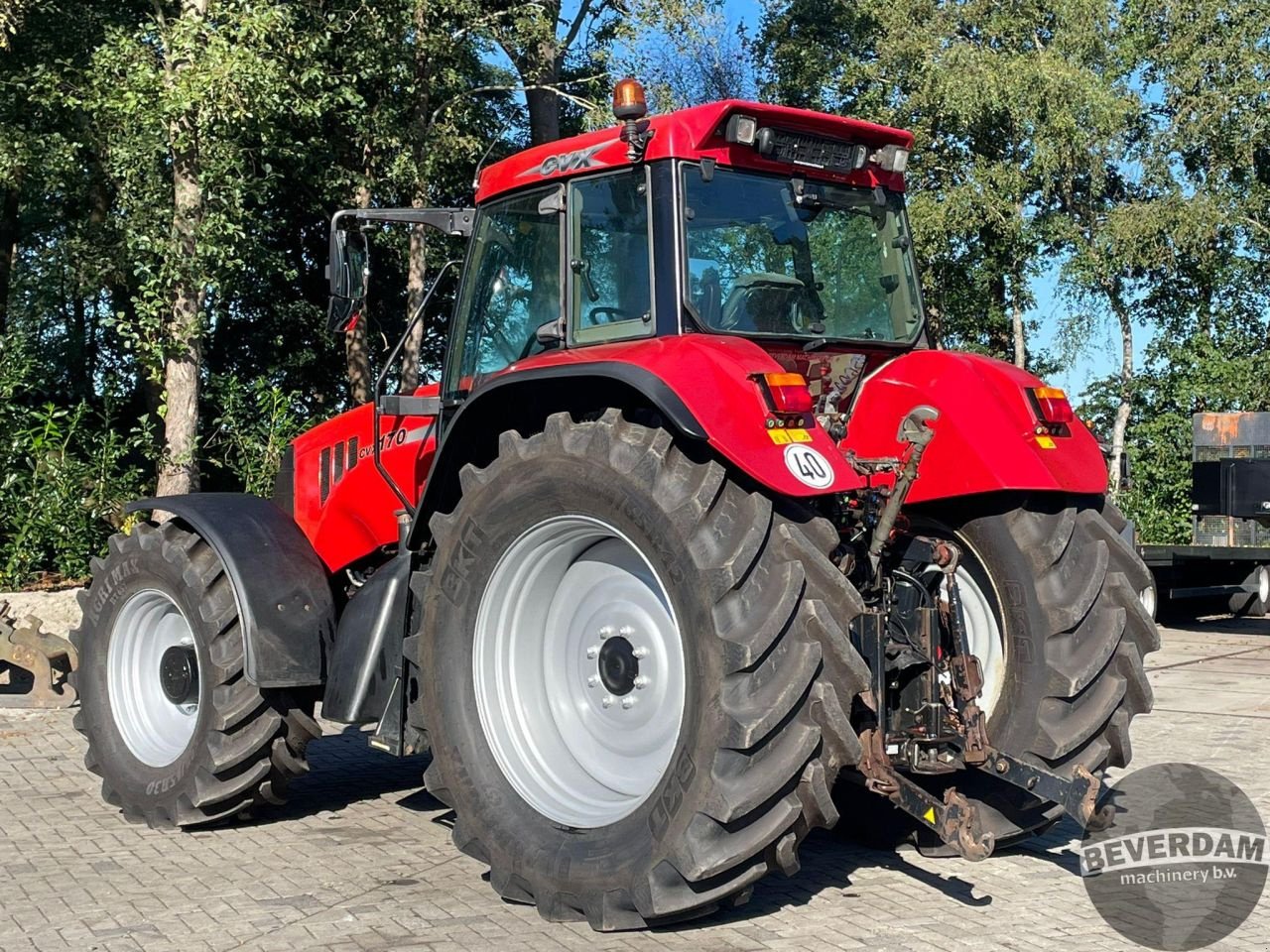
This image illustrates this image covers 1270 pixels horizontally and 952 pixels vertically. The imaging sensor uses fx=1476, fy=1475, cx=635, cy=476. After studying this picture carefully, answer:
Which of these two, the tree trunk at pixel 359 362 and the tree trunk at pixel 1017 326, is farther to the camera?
the tree trunk at pixel 1017 326

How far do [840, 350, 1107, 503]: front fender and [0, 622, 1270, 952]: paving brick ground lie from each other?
57.7 inches

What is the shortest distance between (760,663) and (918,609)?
3.01 ft

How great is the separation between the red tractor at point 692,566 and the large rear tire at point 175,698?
0.07 feet

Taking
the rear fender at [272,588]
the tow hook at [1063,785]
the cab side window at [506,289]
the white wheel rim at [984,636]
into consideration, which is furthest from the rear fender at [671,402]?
the tow hook at [1063,785]

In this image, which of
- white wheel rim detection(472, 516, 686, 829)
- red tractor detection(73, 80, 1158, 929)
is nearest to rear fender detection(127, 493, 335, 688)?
red tractor detection(73, 80, 1158, 929)

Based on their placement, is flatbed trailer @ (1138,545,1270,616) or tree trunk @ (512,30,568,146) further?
tree trunk @ (512,30,568,146)

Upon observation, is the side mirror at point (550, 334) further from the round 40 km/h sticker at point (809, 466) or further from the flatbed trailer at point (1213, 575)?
the flatbed trailer at point (1213, 575)

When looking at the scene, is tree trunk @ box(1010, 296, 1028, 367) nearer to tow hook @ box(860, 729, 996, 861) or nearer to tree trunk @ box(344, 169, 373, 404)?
tree trunk @ box(344, 169, 373, 404)

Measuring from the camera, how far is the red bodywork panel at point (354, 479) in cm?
645

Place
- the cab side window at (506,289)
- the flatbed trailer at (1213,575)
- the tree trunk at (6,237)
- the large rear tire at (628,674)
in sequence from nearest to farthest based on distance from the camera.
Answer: the large rear tire at (628,674) < the cab side window at (506,289) < the flatbed trailer at (1213,575) < the tree trunk at (6,237)

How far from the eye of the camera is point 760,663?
14.7 feet

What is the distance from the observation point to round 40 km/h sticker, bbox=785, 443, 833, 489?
4500 millimetres

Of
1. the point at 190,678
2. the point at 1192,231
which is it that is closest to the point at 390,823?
the point at 190,678

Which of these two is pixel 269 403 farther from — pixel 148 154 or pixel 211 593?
pixel 211 593
